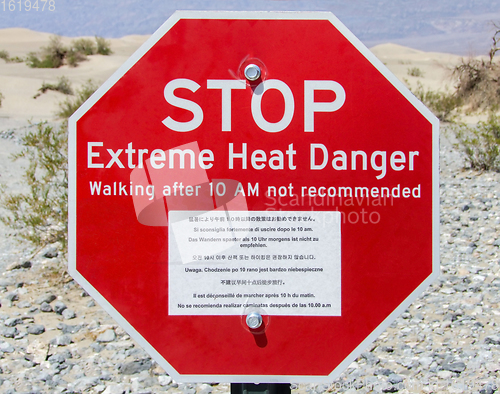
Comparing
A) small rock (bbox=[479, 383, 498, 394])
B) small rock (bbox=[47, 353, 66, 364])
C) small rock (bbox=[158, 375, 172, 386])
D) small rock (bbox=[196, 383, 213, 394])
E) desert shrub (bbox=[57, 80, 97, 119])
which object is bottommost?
small rock (bbox=[196, 383, 213, 394])

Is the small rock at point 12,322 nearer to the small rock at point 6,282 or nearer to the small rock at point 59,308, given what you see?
the small rock at point 59,308

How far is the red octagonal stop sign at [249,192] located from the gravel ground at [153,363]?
191 centimetres

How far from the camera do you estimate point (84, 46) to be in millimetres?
30734

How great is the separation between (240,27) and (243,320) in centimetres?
73

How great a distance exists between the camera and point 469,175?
25.7 ft

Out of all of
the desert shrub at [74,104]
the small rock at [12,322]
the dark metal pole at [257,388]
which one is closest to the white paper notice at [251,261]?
the dark metal pole at [257,388]

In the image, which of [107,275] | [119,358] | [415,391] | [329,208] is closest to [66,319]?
[119,358]

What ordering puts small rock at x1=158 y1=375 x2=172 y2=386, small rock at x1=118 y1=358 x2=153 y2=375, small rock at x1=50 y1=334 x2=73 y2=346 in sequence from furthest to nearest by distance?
small rock at x1=50 y1=334 x2=73 y2=346
small rock at x1=118 y1=358 x2=153 y2=375
small rock at x1=158 y1=375 x2=172 y2=386

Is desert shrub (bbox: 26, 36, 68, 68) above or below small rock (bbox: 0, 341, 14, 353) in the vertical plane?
above

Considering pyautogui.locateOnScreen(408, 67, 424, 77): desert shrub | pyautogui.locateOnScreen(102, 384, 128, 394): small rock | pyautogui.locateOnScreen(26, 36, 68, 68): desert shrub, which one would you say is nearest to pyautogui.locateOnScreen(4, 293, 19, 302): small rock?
pyautogui.locateOnScreen(102, 384, 128, 394): small rock

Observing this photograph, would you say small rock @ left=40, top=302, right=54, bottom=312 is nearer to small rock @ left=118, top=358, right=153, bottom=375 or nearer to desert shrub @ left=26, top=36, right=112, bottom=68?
small rock @ left=118, top=358, right=153, bottom=375

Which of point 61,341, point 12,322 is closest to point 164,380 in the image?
point 61,341

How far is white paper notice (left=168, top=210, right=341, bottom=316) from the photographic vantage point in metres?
1.27

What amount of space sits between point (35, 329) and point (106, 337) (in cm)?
51
